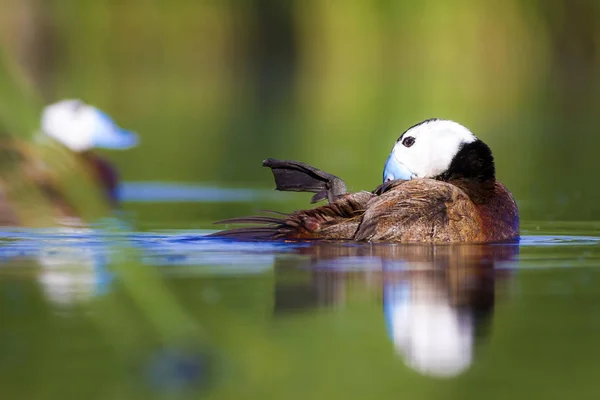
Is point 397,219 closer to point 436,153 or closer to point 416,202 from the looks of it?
point 416,202

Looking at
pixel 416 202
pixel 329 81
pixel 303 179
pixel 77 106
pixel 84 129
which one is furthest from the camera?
pixel 329 81

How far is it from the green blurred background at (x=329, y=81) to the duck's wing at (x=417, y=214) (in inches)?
71.1

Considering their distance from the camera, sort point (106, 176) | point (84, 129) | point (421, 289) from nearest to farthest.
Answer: point (421, 289), point (106, 176), point (84, 129)

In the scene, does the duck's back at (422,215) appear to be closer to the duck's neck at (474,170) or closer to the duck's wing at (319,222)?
the duck's wing at (319,222)

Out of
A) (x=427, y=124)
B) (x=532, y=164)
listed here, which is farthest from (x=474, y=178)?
(x=532, y=164)

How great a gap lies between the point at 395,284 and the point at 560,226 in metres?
3.21

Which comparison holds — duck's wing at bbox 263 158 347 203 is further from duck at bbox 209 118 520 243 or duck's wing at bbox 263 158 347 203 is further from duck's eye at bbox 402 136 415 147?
duck's eye at bbox 402 136 415 147

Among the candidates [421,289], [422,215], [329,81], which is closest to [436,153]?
[422,215]

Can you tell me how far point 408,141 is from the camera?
280 inches

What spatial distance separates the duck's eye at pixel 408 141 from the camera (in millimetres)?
7109

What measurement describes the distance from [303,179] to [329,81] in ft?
96.4

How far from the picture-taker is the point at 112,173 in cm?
1011

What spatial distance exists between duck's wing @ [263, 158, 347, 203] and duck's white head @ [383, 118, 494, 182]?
1.31 ft

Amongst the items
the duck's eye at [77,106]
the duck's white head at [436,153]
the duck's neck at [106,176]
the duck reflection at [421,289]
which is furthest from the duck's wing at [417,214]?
the duck's eye at [77,106]
